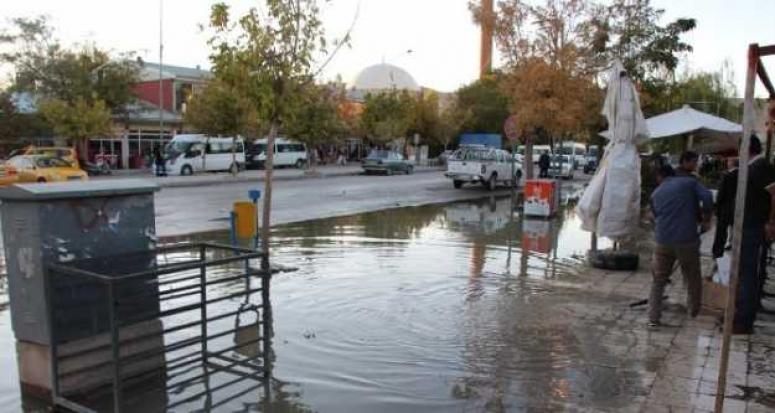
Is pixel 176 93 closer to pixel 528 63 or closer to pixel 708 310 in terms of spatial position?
pixel 528 63

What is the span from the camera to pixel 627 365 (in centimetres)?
583

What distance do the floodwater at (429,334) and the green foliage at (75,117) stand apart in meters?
28.1

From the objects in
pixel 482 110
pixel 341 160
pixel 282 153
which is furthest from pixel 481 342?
pixel 482 110

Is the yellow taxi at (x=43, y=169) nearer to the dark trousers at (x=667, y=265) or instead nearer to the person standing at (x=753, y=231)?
the dark trousers at (x=667, y=265)

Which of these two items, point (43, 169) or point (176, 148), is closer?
point (43, 169)

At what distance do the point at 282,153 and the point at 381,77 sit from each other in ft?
143

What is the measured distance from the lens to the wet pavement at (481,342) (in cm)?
508

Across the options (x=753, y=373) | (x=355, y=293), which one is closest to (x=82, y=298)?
(x=355, y=293)

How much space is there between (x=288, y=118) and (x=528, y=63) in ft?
42.7

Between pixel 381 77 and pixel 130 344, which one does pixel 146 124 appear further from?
pixel 381 77

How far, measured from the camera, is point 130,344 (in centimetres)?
526

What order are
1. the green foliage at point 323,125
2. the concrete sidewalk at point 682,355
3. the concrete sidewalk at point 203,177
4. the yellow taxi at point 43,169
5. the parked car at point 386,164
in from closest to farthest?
1. the concrete sidewalk at point 682,355
2. the yellow taxi at point 43,169
3. the concrete sidewalk at point 203,177
4. the green foliage at point 323,125
5. the parked car at point 386,164

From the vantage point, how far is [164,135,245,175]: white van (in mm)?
38188

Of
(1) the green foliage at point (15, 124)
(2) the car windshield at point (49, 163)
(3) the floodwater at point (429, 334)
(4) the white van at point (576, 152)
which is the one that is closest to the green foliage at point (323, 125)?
(2) the car windshield at point (49, 163)
